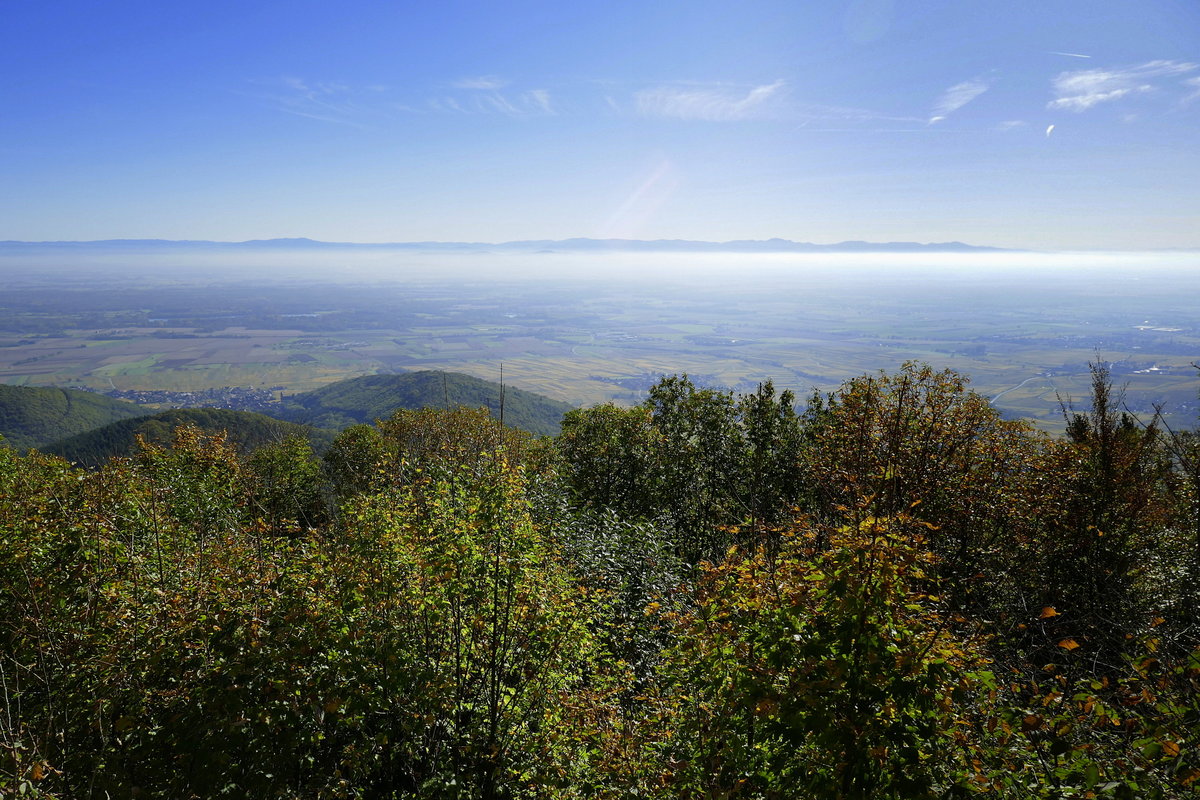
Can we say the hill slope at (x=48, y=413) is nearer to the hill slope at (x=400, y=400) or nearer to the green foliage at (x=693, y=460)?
the hill slope at (x=400, y=400)

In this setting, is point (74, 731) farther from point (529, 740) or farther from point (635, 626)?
point (635, 626)

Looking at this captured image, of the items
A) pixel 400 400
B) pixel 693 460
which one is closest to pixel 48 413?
pixel 400 400

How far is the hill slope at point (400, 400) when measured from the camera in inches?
4936

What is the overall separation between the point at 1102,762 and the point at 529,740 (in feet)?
17.7

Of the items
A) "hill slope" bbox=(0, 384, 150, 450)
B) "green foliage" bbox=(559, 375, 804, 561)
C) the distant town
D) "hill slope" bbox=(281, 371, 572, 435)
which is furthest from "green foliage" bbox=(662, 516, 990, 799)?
the distant town

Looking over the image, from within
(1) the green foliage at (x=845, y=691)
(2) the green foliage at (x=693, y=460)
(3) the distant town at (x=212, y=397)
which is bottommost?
(3) the distant town at (x=212, y=397)

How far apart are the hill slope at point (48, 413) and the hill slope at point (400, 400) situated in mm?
40867

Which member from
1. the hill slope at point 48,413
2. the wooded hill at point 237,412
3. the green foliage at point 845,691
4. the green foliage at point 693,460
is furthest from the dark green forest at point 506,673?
the hill slope at point 48,413

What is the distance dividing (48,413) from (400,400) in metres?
80.1

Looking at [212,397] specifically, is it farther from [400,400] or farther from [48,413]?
[400,400]

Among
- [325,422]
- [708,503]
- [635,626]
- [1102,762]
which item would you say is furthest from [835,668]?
[325,422]

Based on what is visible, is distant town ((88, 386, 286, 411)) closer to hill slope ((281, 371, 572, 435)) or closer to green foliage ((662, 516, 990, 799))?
hill slope ((281, 371, 572, 435))

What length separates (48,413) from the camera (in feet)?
419

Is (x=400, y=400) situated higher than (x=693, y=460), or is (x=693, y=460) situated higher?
(x=693, y=460)
